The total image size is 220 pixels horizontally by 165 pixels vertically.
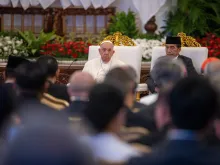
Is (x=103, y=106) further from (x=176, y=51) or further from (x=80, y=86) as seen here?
(x=176, y=51)

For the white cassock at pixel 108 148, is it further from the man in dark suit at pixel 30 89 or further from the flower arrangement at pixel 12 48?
the flower arrangement at pixel 12 48

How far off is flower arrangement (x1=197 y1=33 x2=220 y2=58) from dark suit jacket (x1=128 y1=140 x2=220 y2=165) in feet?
22.6

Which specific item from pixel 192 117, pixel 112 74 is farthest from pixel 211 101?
pixel 112 74

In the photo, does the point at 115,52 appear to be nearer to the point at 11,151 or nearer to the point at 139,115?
the point at 139,115

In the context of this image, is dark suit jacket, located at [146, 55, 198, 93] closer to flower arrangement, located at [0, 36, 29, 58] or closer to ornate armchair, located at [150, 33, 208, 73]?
ornate armchair, located at [150, 33, 208, 73]

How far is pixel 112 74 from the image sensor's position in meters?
3.93

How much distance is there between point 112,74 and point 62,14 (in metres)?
8.19

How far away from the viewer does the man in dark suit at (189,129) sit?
270 centimetres

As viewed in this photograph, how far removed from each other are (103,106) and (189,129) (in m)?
0.41

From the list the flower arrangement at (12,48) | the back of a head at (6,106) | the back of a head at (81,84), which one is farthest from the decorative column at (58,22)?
the back of a head at (6,106)

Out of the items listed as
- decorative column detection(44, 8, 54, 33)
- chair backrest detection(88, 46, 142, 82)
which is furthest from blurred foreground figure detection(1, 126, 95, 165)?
decorative column detection(44, 8, 54, 33)

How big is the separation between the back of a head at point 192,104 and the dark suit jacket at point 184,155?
7 cm

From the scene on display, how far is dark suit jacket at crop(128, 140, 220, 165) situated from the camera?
269cm

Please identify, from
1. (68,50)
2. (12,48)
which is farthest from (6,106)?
(12,48)
